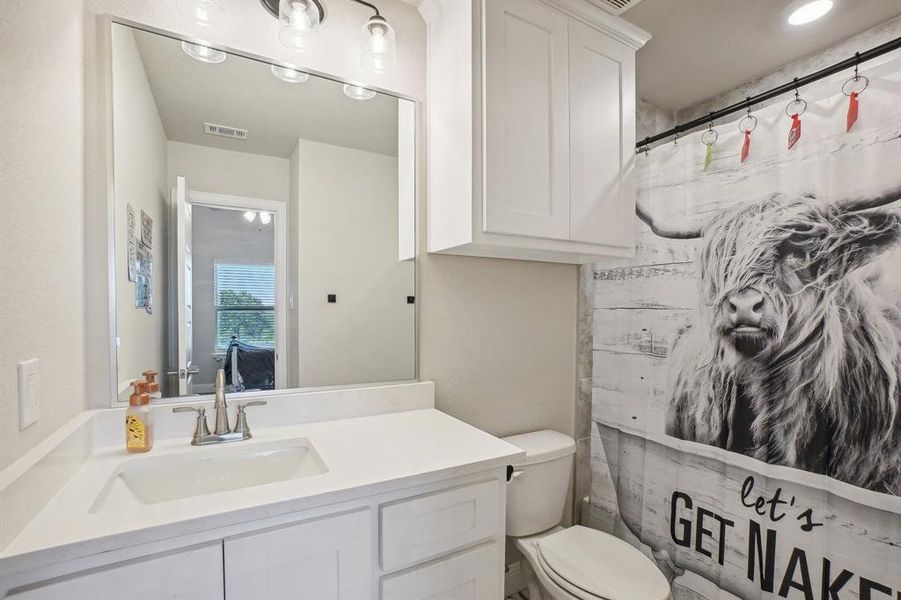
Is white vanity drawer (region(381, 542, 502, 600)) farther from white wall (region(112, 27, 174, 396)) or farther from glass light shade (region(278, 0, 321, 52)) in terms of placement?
glass light shade (region(278, 0, 321, 52))

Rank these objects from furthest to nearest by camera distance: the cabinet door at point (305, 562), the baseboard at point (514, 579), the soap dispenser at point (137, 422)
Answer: the baseboard at point (514, 579) → the soap dispenser at point (137, 422) → the cabinet door at point (305, 562)

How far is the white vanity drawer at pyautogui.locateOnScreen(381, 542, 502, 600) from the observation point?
3.10ft

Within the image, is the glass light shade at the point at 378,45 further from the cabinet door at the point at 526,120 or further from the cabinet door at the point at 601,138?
the cabinet door at the point at 601,138

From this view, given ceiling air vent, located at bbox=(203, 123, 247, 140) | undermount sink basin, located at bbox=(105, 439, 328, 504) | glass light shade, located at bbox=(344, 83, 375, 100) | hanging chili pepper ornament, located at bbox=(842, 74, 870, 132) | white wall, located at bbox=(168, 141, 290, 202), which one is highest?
glass light shade, located at bbox=(344, 83, 375, 100)

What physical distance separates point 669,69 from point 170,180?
83.3 inches

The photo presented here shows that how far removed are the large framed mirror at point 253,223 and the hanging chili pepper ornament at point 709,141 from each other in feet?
3.74

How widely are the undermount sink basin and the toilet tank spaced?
2.64 ft

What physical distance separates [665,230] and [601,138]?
0.50 meters

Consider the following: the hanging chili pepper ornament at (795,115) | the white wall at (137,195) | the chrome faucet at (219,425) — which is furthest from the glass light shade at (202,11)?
the hanging chili pepper ornament at (795,115)

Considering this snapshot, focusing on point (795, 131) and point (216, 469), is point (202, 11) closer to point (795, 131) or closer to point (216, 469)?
point (216, 469)

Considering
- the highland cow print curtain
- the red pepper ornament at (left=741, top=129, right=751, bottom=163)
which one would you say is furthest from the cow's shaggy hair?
the red pepper ornament at (left=741, top=129, right=751, bottom=163)

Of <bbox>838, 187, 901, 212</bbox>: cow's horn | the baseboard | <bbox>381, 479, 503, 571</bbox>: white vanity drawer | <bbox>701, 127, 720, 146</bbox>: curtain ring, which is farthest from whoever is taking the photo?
the baseboard

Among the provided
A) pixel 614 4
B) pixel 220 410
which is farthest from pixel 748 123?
pixel 220 410

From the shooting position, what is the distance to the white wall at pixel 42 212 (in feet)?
2.28
